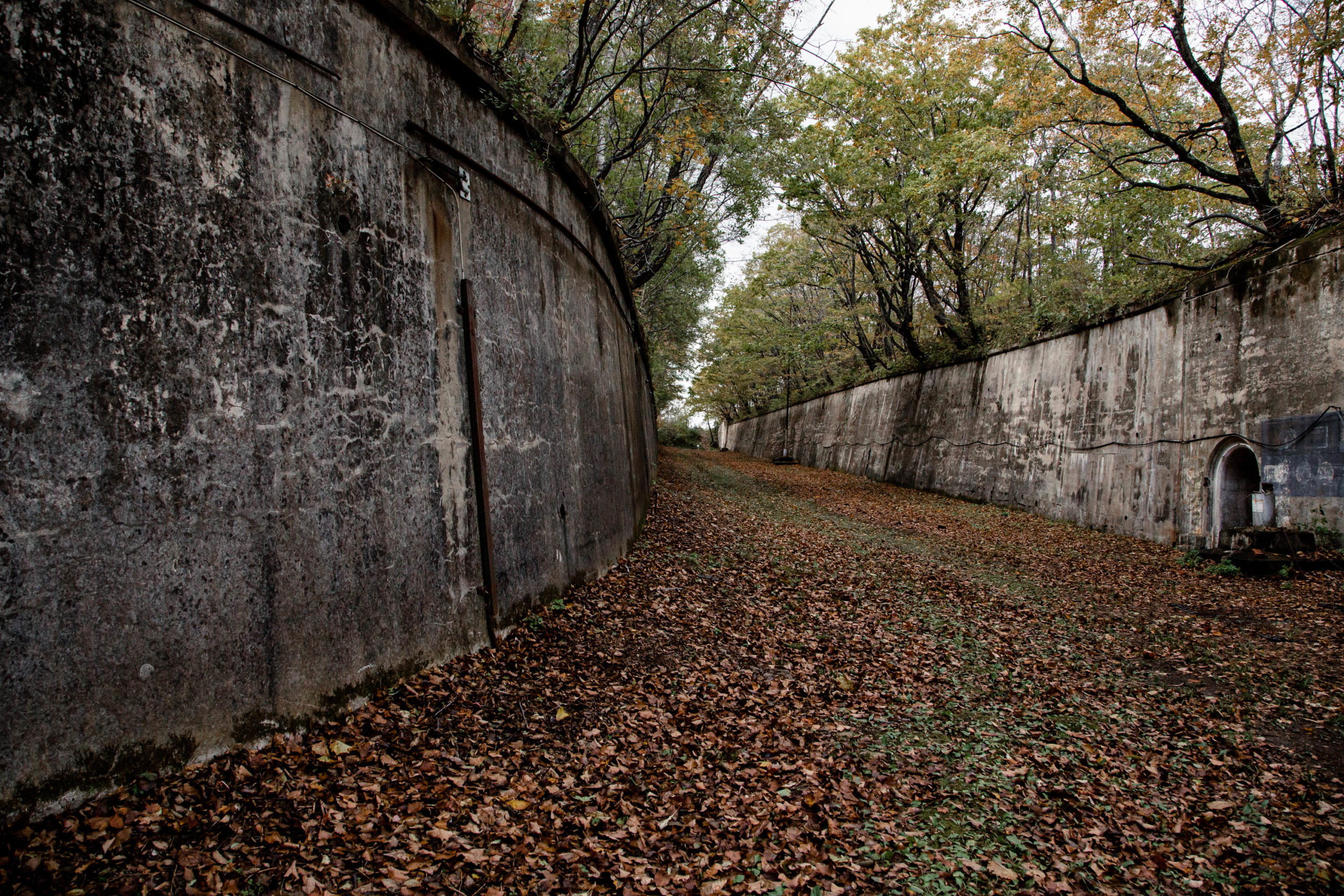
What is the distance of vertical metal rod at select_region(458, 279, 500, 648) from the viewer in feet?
16.3

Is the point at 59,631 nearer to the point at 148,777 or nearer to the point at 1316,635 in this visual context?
the point at 148,777

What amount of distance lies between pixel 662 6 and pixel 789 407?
85.0ft

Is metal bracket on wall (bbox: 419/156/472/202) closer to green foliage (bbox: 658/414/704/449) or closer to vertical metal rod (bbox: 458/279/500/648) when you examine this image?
vertical metal rod (bbox: 458/279/500/648)

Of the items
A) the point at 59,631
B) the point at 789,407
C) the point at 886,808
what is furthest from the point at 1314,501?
the point at 789,407

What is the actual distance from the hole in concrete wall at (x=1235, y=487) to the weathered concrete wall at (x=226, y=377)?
10882 mm

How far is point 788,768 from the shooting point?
4.11m

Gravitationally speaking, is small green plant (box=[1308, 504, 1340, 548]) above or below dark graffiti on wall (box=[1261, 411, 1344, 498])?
below

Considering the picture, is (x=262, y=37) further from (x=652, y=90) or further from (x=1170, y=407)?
(x=1170, y=407)

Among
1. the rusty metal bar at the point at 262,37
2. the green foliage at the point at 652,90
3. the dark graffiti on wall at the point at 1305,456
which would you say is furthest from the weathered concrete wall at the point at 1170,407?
the rusty metal bar at the point at 262,37

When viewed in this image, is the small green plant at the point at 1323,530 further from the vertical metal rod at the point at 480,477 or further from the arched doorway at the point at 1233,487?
the vertical metal rod at the point at 480,477

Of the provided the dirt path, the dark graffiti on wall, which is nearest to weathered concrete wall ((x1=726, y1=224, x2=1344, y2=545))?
the dark graffiti on wall

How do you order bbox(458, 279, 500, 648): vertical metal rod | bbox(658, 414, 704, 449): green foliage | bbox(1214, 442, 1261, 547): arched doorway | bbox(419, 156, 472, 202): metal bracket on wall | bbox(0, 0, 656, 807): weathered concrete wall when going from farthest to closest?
bbox(658, 414, 704, 449): green foliage → bbox(1214, 442, 1261, 547): arched doorway → bbox(458, 279, 500, 648): vertical metal rod → bbox(419, 156, 472, 202): metal bracket on wall → bbox(0, 0, 656, 807): weathered concrete wall

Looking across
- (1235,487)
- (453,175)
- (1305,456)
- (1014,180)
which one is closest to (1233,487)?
(1235,487)

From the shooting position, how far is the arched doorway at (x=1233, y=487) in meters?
9.85
